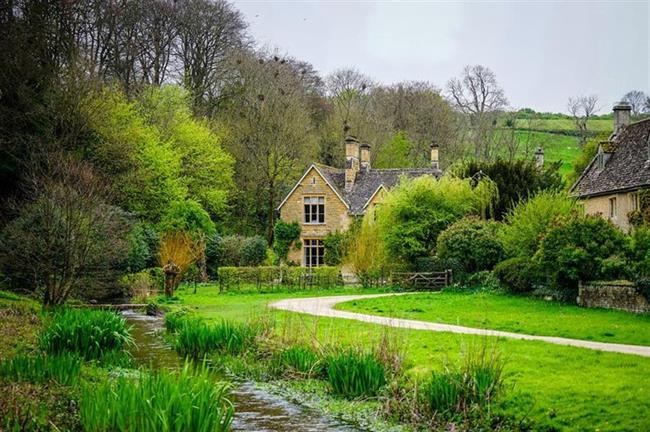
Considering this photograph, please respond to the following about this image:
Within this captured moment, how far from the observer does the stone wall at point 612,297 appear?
20.8 metres

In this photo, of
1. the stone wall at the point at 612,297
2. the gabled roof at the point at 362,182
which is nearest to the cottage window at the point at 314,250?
the gabled roof at the point at 362,182

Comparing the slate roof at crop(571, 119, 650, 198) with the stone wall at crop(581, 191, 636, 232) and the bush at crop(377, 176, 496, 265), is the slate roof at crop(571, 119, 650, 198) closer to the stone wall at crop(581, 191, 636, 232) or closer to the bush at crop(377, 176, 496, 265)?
the stone wall at crop(581, 191, 636, 232)

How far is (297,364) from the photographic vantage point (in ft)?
43.3

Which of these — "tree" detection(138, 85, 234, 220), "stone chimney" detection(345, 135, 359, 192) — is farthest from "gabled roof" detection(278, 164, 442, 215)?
"tree" detection(138, 85, 234, 220)

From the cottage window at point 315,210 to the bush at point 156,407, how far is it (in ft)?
133

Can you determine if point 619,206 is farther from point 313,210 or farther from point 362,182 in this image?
point 313,210

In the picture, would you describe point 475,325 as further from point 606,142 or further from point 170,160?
point 170,160

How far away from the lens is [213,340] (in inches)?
586

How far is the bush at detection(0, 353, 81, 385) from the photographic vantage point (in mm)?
9703

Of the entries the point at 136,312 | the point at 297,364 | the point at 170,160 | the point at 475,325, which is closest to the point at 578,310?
the point at 475,325

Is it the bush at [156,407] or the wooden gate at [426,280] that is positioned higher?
the wooden gate at [426,280]

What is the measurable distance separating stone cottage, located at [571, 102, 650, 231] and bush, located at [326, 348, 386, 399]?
24.7 metres

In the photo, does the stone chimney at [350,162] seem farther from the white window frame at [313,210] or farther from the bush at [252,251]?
the bush at [252,251]

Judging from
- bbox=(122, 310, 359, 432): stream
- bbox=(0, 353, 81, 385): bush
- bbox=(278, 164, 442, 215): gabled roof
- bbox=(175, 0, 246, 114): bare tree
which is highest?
bbox=(175, 0, 246, 114): bare tree
